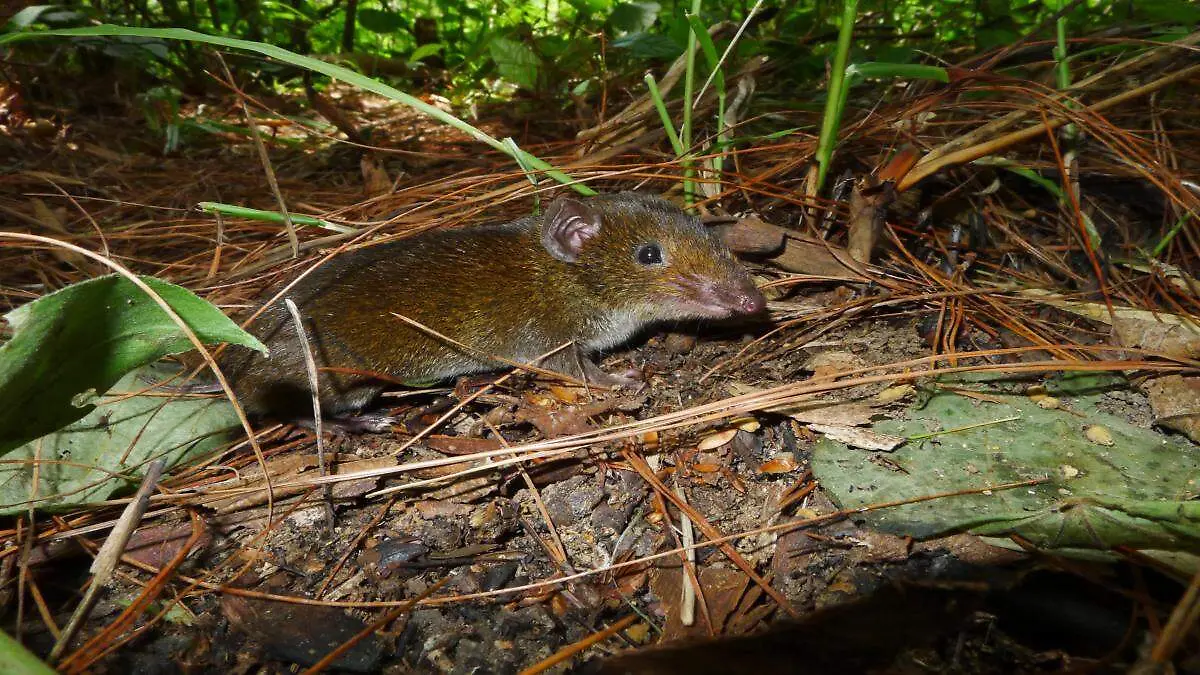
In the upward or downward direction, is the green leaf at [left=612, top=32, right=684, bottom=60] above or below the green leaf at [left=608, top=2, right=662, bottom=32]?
below

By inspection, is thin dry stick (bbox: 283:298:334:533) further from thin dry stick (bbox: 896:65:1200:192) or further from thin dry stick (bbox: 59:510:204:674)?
thin dry stick (bbox: 896:65:1200:192)

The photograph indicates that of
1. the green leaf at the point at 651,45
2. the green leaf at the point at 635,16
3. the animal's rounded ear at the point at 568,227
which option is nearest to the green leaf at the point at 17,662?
the animal's rounded ear at the point at 568,227

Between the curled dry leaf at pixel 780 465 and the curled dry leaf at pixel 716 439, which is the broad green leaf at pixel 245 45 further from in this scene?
the curled dry leaf at pixel 780 465

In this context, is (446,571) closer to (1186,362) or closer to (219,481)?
(219,481)

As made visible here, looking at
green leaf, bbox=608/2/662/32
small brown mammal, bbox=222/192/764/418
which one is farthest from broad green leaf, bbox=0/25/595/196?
green leaf, bbox=608/2/662/32

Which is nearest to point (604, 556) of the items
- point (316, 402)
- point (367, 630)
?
point (367, 630)

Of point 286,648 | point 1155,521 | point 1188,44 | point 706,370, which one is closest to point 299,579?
point 286,648
